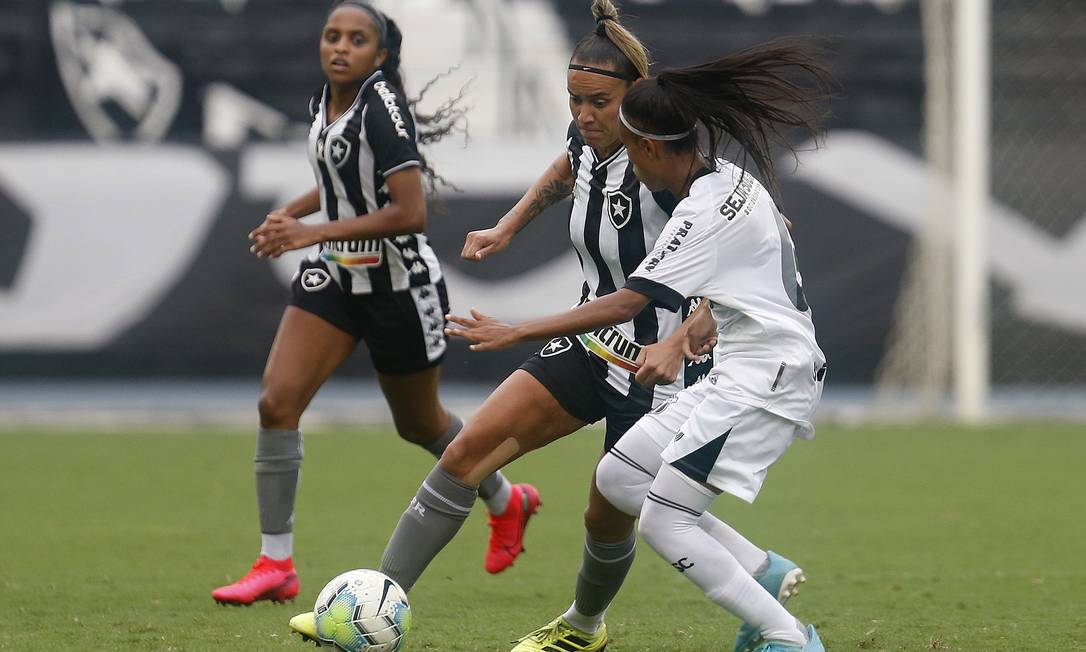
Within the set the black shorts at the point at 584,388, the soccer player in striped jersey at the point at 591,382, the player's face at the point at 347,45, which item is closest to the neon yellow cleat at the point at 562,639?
the soccer player in striped jersey at the point at 591,382

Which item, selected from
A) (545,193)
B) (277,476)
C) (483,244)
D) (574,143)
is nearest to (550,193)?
(545,193)

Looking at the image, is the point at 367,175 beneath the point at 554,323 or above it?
above

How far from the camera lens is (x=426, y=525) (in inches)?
186

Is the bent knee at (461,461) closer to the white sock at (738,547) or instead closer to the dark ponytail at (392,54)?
the white sock at (738,547)

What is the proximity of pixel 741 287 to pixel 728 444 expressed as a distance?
44 cm

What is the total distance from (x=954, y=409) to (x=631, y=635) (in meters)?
8.12

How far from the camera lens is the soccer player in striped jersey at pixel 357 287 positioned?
219 inches

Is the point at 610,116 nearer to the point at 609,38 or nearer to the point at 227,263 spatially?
the point at 609,38

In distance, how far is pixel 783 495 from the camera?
8.66m

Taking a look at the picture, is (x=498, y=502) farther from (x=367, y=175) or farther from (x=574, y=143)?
(x=574, y=143)

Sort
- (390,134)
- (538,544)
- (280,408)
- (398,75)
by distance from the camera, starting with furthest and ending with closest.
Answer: (538,544), (398,75), (280,408), (390,134)

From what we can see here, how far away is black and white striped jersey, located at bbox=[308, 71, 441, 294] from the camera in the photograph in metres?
5.55

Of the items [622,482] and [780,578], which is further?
[780,578]

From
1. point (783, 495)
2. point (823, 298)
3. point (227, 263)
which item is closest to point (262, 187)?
point (227, 263)
